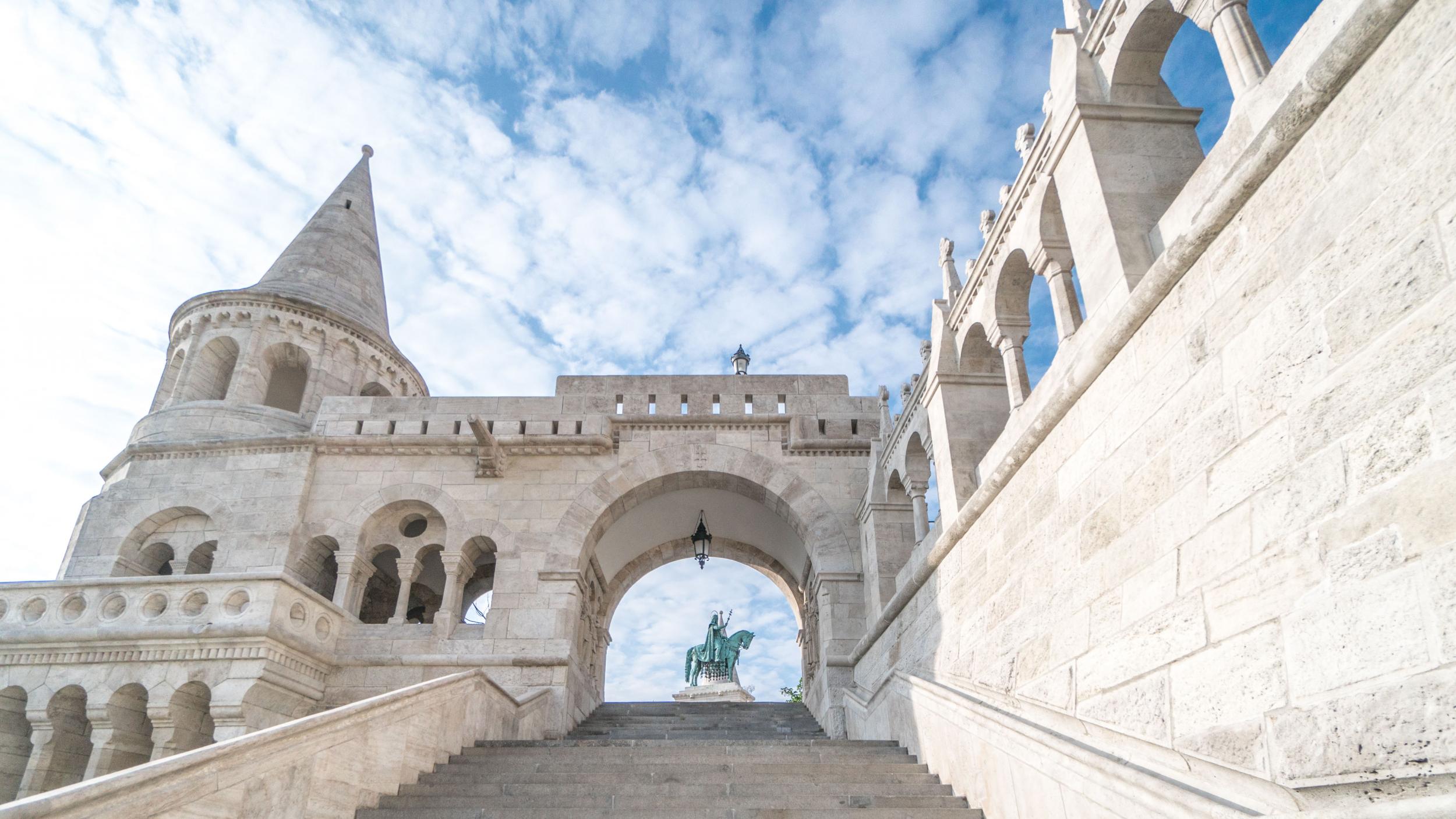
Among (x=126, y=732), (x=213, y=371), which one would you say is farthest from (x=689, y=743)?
(x=213, y=371)

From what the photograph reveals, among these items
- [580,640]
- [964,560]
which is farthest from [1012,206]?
[580,640]

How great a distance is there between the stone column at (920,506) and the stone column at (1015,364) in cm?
296

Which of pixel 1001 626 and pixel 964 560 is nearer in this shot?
pixel 1001 626

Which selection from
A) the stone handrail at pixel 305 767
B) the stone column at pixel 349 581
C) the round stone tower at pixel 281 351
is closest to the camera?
the stone handrail at pixel 305 767

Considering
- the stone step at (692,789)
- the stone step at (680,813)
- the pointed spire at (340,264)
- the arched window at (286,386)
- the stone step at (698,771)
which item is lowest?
the stone step at (680,813)

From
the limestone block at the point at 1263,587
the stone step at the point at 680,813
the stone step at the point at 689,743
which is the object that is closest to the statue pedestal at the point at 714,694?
the stone step at the point at 689,743

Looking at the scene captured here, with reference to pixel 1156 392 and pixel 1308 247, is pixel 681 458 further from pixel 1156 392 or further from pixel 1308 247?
pixel 1308 247

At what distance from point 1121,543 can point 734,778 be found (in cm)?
325

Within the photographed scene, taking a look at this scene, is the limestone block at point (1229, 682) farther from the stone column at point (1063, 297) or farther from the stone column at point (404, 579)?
the stone column at point (404, 579)

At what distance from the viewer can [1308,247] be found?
3314 mm

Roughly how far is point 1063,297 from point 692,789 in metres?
4.27

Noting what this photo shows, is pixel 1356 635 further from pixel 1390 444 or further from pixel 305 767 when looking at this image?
pixel 305 767

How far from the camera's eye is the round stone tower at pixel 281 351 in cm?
1323

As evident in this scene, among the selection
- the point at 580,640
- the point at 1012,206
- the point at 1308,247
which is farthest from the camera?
the point at 580,640
